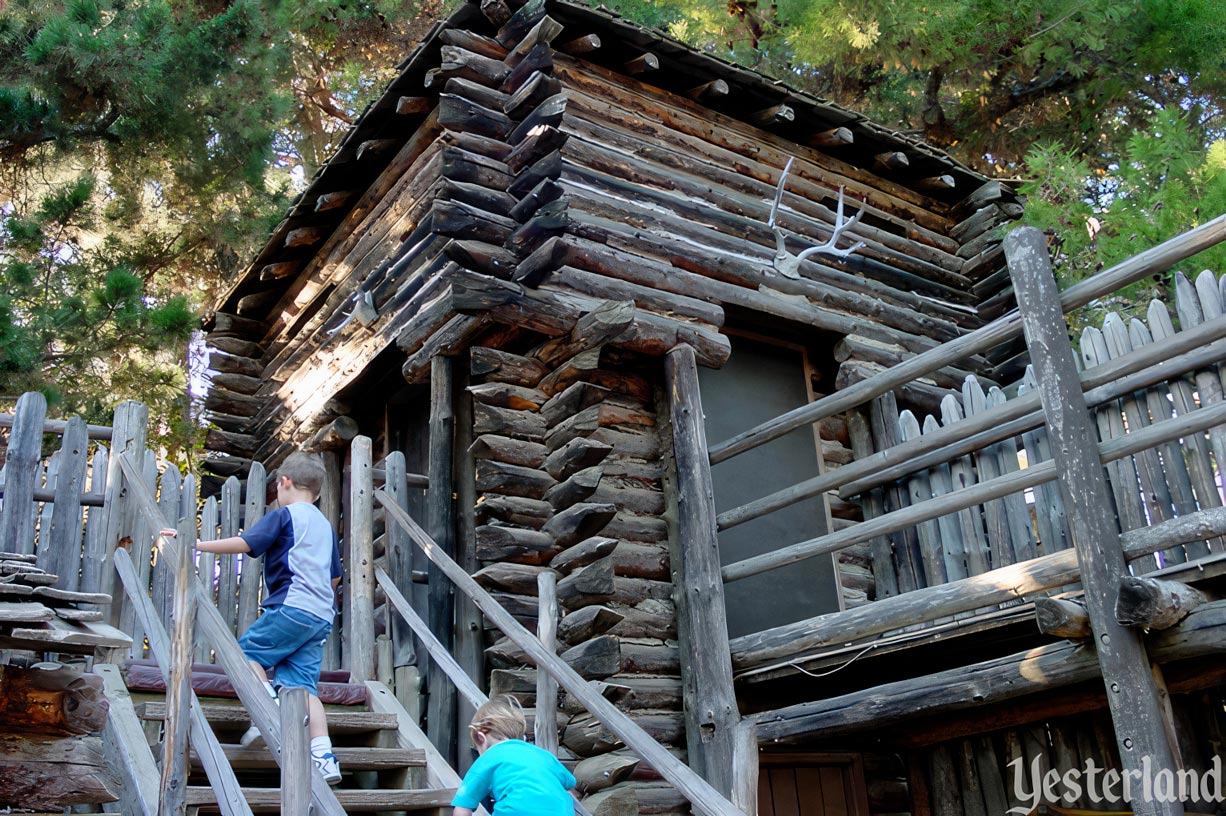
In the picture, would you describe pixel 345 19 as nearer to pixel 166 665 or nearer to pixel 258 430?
pixel 258 430

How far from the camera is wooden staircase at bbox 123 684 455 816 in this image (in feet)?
17.6

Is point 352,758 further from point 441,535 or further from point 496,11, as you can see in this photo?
point 496,11

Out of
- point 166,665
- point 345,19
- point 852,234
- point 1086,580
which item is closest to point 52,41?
point 345,19

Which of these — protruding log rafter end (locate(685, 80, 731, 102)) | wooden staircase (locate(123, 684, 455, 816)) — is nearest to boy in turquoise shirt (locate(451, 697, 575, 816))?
wooden staircase (locate(123, 684, 455, 816))

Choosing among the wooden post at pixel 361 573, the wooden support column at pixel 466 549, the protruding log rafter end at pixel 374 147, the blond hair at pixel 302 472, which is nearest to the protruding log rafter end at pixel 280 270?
the protruding log rafter end at pixel 374 147

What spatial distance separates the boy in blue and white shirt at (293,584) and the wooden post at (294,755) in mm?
1088

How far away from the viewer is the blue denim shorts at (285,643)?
5.56 m

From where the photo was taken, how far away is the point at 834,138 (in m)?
10.8

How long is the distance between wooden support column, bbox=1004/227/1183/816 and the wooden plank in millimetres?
4318

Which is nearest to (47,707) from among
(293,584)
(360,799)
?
(293,584)

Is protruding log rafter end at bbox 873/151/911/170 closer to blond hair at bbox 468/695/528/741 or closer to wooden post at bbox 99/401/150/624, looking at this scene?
wooden post at bbox 99/401/150/624

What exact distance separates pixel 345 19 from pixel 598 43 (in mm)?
11114

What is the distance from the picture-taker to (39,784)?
14.3 feet

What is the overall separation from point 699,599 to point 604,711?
6.91 ft
